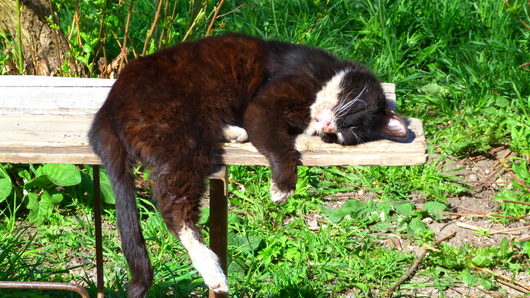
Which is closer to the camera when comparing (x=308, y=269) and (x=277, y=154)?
(x=277, y=154)

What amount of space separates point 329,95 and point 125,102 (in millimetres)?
889

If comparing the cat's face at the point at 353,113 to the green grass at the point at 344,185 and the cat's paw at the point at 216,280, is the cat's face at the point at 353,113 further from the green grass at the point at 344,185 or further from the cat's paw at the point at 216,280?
the green grass at the point at 344,185

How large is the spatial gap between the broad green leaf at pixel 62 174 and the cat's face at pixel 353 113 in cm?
175

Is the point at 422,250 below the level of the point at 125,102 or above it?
below

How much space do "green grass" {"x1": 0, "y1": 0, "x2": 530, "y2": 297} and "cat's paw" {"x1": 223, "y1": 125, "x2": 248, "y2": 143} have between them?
108 cm

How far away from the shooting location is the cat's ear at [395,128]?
2754mm

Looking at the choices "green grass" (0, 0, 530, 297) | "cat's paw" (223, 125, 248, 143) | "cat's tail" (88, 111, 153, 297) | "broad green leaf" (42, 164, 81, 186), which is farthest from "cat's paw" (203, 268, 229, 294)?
"broad green leaf" (42, 164, 81, 186)

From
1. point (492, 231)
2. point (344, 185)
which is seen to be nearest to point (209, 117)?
point (344, 185)

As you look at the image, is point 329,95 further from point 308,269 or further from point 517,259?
point 517,259

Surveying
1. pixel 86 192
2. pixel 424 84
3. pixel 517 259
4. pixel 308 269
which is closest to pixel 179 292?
pixel 308 269

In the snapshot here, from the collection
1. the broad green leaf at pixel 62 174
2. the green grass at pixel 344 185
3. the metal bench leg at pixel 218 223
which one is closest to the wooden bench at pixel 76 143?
the metal bench leg at pixel 218 223

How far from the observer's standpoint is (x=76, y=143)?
2.62 meters

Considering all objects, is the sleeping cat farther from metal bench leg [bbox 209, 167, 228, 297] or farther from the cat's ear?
metal bench leg [bbox 209, 167, 228, 297]

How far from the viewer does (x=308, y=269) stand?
3840 mm
